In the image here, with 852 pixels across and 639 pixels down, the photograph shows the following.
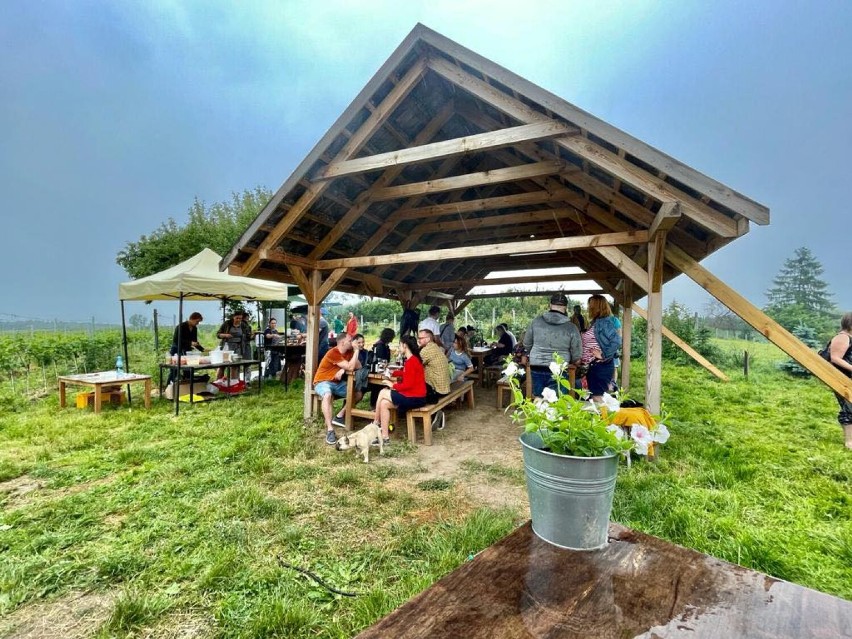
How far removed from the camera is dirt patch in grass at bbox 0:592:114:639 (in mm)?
1922

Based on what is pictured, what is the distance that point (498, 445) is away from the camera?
4730mm

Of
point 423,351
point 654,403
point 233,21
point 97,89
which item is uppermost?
point 233,21

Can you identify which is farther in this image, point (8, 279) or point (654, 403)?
point (8, 279)

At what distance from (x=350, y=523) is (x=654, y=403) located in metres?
3.26

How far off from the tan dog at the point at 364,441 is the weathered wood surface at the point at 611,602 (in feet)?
10.5

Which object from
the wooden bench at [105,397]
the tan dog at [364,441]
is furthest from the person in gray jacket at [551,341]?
the wooden bench at [105,397]

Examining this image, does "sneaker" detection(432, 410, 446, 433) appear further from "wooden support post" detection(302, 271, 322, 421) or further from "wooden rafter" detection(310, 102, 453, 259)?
"wooden rafter" detection(310, 102, 453, 259)

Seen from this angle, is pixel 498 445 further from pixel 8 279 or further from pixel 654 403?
pixel 8 279

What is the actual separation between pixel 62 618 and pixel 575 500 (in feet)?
9.01

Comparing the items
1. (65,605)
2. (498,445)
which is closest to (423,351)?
(498,445)

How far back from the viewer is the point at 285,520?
2.90 meters

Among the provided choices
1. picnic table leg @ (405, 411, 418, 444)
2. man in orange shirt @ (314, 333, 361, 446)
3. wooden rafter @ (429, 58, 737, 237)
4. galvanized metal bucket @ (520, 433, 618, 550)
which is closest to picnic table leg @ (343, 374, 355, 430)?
man in orange shirt @ (314, 333, 361, 446)

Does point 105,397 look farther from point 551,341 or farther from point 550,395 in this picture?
point 550,395

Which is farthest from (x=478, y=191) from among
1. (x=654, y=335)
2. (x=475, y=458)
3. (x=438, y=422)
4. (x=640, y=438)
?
(x=640, y=438)
